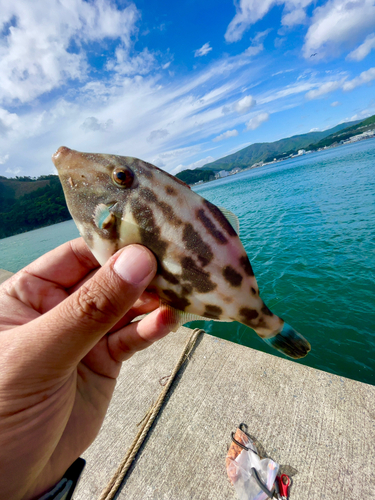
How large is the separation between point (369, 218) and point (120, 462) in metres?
20.0

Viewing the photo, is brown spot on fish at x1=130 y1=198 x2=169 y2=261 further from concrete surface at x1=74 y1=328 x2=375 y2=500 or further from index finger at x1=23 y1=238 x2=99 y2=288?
concrete surface at x1=74 y1=328 x2=375 y2=500

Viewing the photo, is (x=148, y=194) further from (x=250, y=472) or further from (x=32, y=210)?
(x=32, y=210)

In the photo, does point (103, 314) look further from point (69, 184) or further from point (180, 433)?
point (180, 433)

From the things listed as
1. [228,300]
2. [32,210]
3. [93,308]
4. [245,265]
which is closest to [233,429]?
[228,300]

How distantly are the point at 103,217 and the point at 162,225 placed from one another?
55 centimetres

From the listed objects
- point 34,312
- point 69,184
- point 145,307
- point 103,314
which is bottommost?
point 145,307

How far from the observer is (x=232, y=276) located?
7.34 ft

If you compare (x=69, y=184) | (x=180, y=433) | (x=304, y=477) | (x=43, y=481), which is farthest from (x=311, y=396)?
(x=69, y=184)

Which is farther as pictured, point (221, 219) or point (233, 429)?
point (233, 429)

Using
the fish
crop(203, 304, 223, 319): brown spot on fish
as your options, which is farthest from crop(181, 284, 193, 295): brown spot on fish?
crop(203, 304, 223, 319): brown spot on fish

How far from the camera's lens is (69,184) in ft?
7.30

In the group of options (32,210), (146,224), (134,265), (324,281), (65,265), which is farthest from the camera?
(32,210)

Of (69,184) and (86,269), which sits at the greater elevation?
(69,184)

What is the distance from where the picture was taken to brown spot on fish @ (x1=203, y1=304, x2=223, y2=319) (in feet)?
7.61
